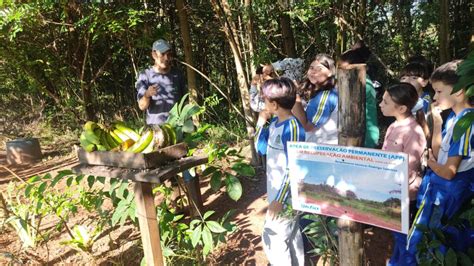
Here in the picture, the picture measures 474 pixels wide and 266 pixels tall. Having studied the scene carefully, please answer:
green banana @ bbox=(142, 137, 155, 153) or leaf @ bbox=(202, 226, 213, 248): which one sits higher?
green banana @ bbox=(142, 137, 155, 153)

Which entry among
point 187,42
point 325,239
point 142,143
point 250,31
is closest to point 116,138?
point 142,143

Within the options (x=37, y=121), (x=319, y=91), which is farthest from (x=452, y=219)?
(x=37, y=121)

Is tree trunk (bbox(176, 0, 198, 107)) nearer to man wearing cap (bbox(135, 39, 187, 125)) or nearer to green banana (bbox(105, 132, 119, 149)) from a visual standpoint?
man wearing cap (bbox(135, 39, 187, 125))

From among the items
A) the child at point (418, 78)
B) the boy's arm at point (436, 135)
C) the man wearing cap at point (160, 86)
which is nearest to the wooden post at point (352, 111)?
the boy's arm at point (436, 135)

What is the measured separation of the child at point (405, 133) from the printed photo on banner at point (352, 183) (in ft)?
2.82

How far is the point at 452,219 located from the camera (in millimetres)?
1800

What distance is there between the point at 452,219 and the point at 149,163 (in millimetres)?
1560

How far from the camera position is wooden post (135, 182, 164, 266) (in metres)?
1.74

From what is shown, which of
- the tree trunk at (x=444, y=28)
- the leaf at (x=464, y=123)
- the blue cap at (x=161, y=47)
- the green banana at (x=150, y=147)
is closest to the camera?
the leaf at (x=464, y=123)

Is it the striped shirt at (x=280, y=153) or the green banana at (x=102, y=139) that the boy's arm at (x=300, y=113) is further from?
the green banana at (x=102, y=139)

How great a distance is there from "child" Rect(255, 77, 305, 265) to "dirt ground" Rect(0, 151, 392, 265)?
52 cm

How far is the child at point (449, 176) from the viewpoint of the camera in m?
1.73

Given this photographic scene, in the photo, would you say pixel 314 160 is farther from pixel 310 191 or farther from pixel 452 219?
pixel 452 219

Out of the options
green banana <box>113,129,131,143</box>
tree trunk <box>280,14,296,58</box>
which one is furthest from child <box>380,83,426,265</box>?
tree trunk <box>280,14,296,58</box>
